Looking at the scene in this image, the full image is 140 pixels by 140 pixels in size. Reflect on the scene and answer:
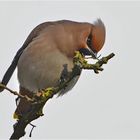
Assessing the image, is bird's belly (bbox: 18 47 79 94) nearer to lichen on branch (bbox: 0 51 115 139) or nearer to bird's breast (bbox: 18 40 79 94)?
bird's breast (bbox: 18 40 79 94)

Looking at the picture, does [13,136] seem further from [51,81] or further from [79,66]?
[51,81]

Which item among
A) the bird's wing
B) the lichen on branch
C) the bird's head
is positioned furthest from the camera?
the bird's wing

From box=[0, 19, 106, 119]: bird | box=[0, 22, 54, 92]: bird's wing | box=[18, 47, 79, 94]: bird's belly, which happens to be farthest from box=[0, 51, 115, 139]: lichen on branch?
box=[0, 22, 54, 92]: bird's wing

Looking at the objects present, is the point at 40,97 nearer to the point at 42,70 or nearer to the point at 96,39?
the point at 42,70

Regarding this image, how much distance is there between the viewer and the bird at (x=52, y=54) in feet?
20.9

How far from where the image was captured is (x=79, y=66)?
3.74 m

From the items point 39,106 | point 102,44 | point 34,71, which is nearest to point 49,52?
point 34,71

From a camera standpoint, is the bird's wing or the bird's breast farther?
the bird's wing

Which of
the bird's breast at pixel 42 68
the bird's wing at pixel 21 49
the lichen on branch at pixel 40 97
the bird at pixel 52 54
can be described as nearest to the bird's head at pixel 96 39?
the bird at pixel 52 54

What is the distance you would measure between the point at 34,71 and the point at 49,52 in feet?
1.16

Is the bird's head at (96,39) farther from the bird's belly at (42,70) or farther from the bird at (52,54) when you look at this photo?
the bird's belly at (42,70)

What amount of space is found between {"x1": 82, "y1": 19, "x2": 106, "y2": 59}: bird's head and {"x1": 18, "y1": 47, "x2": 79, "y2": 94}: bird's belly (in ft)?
1.11

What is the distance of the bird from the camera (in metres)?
6.38

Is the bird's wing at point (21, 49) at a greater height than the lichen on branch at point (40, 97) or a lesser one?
lesser
